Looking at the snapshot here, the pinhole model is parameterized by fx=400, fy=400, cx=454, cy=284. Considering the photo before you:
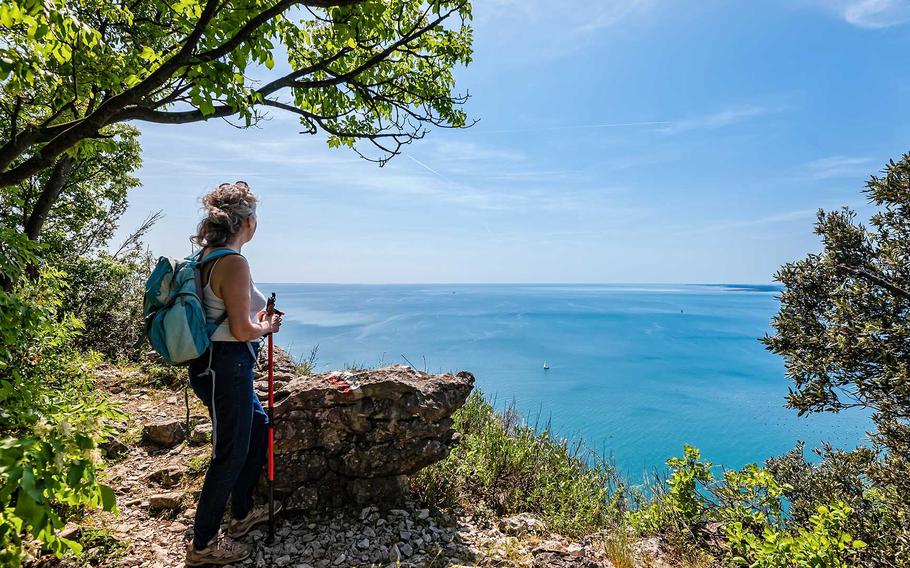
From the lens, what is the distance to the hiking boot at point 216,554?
289 cm

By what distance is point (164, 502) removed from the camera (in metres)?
3.67

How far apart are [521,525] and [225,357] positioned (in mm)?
3121

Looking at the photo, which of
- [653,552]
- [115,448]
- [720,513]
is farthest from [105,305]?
[720,513]

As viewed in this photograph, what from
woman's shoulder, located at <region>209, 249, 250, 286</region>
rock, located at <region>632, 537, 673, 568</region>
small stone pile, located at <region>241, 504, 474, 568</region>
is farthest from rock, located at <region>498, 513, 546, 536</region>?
woman's shoulder, located at <region>209, 249, 250, 286</region>

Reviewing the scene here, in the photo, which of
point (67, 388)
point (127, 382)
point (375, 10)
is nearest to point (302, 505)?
point (67, 388)

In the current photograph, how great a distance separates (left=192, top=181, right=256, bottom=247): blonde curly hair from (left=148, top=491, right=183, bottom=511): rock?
2497 mm

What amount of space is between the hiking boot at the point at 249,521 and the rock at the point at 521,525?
211cm

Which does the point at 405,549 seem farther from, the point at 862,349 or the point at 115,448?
the point at 862,349

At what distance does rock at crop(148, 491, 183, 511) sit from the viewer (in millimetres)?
3664

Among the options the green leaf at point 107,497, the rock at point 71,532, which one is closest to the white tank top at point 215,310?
the green leaf at point 107,497

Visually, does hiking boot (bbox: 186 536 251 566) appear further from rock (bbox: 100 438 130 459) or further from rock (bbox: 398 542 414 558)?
rock (bbox: 100 438 130 459)

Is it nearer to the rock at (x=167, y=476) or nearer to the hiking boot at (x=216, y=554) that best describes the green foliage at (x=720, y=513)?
the hiking boot at (x=216, y=554)

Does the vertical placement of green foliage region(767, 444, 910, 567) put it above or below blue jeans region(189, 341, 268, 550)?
below

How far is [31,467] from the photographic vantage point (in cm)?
115
